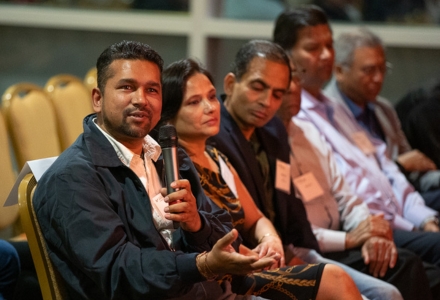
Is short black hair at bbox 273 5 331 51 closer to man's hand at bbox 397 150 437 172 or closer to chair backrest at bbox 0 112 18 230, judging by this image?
man's hand at bbox 397 150 437 172

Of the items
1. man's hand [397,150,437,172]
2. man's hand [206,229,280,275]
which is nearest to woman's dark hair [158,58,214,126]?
man's hand [206,229,280,275]

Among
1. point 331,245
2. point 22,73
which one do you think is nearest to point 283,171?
point 331,245

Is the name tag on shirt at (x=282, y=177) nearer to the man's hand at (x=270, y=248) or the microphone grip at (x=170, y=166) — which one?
the man's hand at (x=270, y=248)

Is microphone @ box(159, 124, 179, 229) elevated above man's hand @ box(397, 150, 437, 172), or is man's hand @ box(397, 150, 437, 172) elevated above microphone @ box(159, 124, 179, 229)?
microphone @ box(159, 124, 179, 229)

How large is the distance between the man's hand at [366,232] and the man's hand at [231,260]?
1391 mm

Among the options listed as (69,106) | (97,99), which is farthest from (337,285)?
(69,106)

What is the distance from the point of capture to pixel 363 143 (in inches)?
140

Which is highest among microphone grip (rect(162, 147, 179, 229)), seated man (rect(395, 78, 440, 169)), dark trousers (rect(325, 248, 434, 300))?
microphone grip (rect(162, 147, 179, 229))

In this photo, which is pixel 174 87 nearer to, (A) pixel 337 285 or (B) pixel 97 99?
(B) pixel 97 99

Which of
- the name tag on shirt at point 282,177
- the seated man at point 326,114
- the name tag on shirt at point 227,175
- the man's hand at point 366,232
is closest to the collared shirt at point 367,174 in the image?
the seated man at point 326,114

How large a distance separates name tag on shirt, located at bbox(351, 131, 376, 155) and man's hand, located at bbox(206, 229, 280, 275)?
217cm

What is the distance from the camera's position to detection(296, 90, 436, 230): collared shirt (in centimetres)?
330

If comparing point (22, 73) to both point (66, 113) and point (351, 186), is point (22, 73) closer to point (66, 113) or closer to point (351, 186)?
point (66, 113)

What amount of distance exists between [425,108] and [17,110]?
8.55ft
